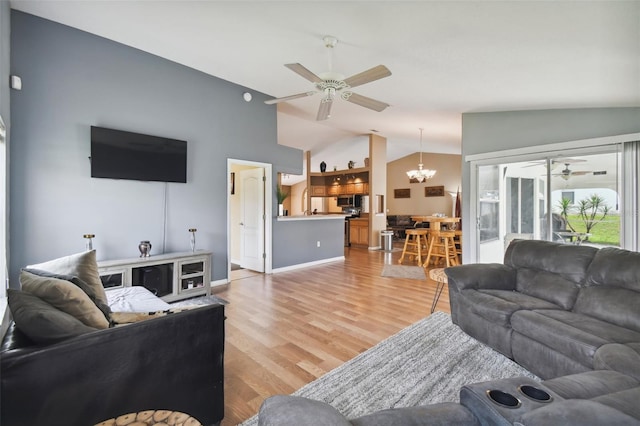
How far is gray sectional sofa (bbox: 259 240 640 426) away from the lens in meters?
0.89

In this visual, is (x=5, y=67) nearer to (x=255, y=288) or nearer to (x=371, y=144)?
(x=255, y=288)

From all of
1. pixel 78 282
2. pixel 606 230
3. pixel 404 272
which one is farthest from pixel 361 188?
pixel 78 282

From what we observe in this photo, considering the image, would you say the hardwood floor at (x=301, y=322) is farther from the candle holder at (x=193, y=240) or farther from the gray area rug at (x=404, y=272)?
the candle holder at (x=193, y=240)

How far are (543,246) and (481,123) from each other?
9.34 feet

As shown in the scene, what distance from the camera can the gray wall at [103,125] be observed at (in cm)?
293

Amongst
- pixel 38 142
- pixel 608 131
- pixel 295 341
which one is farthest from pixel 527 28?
pixel 38 142

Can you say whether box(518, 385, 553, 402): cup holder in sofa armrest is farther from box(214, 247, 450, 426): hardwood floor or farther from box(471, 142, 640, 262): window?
box(471, 142, 640, 262): window

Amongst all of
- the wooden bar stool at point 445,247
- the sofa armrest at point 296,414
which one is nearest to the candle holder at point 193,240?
the sofa armrest at point 296,414

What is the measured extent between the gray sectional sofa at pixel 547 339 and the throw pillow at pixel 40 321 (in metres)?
0.92

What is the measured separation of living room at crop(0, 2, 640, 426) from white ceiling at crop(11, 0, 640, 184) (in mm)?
118

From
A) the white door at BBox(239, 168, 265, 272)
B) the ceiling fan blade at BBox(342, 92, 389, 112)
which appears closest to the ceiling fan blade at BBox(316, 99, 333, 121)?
the ceiling fan blade at BBox(342, 92, 389, 112)

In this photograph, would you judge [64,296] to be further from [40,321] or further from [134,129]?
[134,129]

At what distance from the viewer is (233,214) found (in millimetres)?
6133

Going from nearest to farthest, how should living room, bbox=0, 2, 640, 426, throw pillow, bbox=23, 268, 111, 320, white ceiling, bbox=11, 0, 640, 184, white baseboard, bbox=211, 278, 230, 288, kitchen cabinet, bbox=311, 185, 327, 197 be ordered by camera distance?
1. throw pillow, bbox=23, 268, 111, 320
2. white ceiling, bbox=11, 0, 640, 184
3. living room, bbox=0, 2, 640, 426
4. white baseboard, bbox=211, 278, 230, 288
5. kitchen cabinet, bbox=311, 185, 327, 197
